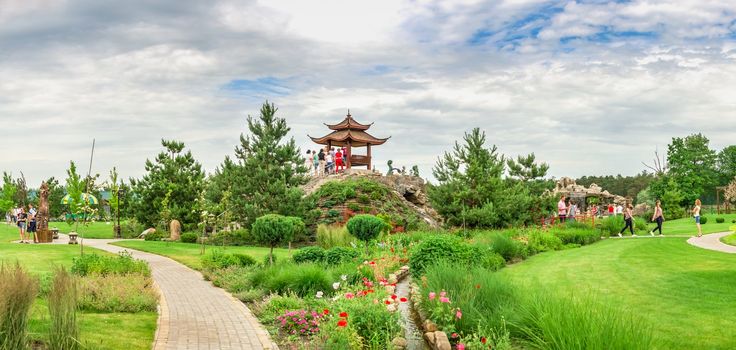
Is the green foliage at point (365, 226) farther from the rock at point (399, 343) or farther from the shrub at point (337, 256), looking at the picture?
the rock at point (399, 343)

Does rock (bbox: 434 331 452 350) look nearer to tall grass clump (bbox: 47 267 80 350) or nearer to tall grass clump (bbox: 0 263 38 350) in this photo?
tall grass clump (bbox: 47 267 80 350)

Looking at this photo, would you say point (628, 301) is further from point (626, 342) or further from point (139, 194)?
point (139, 194)

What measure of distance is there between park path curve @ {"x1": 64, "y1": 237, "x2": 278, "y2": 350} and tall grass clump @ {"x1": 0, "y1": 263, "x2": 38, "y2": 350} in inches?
72.6

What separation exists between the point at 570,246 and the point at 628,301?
37.7 feet

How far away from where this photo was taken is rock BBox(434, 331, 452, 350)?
709 cm

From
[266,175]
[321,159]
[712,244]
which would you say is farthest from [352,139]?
[712,244]

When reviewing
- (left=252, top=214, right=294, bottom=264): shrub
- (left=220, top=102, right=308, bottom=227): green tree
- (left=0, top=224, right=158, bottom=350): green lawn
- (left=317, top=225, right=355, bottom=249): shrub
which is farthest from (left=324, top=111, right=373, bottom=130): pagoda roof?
(left=0, top=224, right=158, bottom=350): green lawn

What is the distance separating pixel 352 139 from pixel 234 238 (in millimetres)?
14273

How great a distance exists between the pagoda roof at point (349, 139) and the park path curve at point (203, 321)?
27922 millimetres

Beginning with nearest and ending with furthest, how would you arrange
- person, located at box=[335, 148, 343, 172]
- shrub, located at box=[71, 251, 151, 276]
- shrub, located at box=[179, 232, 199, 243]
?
shrub, located at box=[71, 251, 151, 276] → shrub, located at box=[179, 232, 199, 243] → person, located at box=[335, 148, 343, 172]

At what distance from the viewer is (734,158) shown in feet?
211

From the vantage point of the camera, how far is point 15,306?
596 centimetres

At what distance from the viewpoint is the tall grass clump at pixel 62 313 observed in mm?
6242

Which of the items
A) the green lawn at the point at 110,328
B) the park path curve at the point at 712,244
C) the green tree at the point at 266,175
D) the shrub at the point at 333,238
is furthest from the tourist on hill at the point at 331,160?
the green lawn at the point at 110,328
